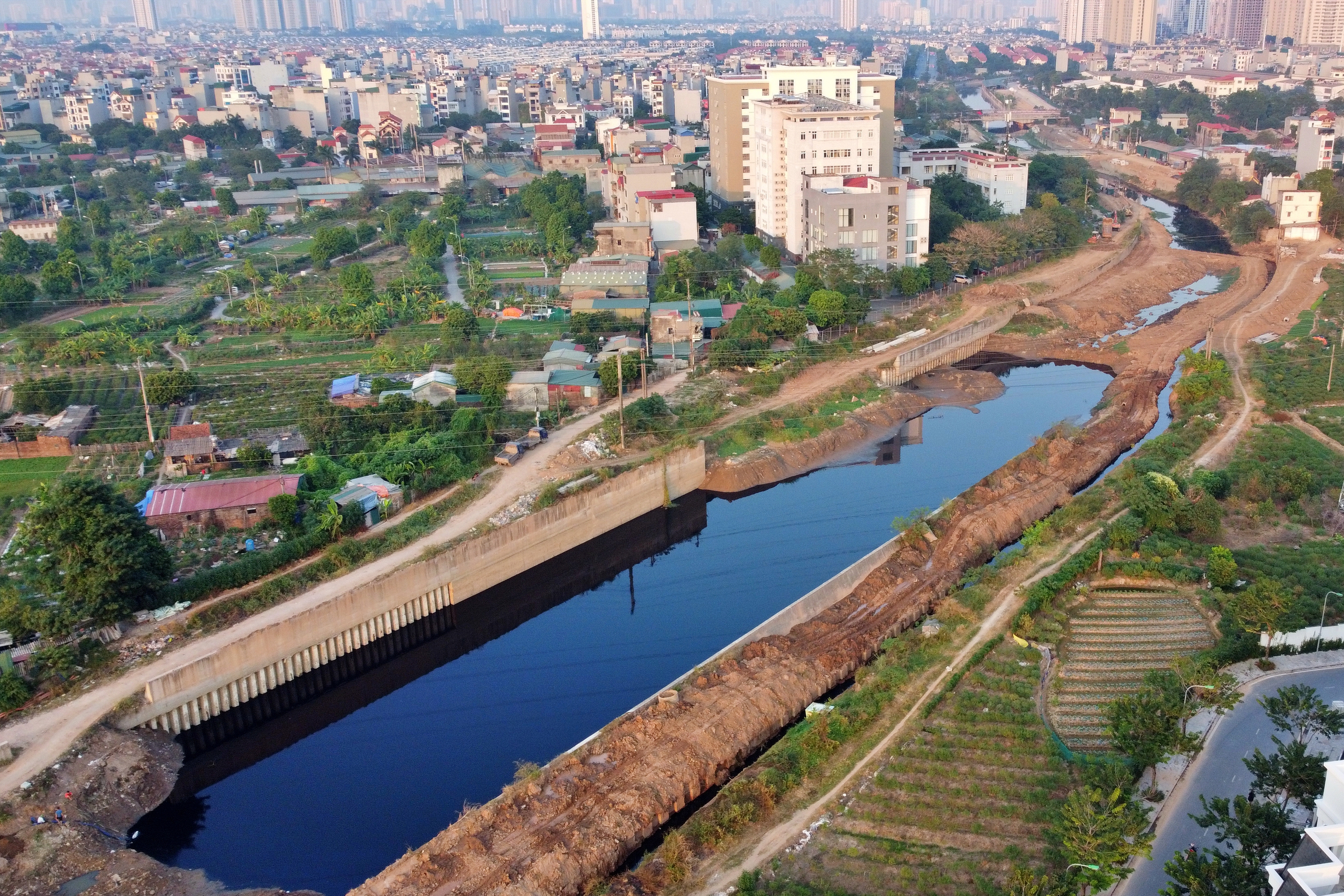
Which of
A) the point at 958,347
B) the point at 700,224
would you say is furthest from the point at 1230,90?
the point at 958,347

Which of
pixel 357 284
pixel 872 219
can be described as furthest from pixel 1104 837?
pixel 357 284

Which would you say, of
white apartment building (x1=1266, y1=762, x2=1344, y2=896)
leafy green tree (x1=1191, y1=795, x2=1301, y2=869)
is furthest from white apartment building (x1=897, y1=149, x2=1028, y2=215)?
white apartment building (x1=1266, y1=762, x2=1344, y2=896)

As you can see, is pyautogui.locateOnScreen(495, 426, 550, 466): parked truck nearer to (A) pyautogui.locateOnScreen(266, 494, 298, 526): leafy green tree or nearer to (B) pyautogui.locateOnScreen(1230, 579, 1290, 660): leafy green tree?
(A) pyautogui.locateOnScreen(266, 494, 298, 526): leafy green tree

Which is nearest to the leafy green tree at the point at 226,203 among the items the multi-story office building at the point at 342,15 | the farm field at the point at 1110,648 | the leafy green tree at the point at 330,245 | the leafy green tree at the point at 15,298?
the leafy green tree at the point at 330,245

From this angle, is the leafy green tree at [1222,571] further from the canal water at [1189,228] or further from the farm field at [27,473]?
the canal water at [1189,228]

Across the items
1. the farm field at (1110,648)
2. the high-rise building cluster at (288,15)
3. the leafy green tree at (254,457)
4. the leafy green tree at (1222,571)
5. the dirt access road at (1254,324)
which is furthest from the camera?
the high-rise building cluster at (288,15)

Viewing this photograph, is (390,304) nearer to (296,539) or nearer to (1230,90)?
(296,539)

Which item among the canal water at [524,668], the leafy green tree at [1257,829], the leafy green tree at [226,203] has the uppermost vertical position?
the leafy green tree at [226,203]
